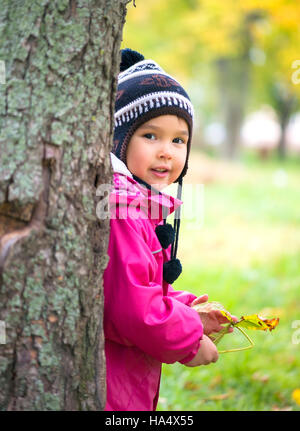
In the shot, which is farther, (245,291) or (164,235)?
(245,291)

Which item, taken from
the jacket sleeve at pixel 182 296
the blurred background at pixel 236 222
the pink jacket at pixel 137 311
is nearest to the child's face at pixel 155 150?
the pink jacket at pixel 137 311

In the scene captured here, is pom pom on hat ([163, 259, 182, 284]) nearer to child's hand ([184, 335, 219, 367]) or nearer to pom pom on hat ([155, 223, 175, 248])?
pom pom on hat ([155, 223, 175, 248])

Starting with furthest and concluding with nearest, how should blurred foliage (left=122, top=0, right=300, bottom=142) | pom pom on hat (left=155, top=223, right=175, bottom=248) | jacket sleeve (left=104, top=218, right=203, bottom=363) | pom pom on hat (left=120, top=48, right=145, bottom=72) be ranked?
1. blurred foliage (left=122, top=0, right=300, bottom=142)
2. pom pom on hat (left=120, top=48, right=145, bottom=72)
3. pom pom on hat (left=155, top=223, right=175, bottom=248)
4. jacket sleeve (left=104, top=218, right=203, bottom=363)

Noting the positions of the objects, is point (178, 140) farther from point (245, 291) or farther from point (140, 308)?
point (245, 291)

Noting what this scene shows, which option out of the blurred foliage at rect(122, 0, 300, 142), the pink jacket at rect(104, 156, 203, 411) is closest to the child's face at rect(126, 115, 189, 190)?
the pink jacket at rect(104, 156, 203, 411)

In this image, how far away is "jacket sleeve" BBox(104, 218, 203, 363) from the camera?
5.02ft

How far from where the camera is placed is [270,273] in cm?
504

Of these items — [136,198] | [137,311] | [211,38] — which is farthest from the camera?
[211,38]

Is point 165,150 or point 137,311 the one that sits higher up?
point 165,150

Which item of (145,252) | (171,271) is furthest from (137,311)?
(171,271)

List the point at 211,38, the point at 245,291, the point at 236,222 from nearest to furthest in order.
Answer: the point at 245,291, the point at 236,222, the point at 211,38

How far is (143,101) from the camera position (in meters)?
1.84

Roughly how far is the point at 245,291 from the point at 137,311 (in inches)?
123

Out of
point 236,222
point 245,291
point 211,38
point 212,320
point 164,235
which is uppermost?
point 211,38
